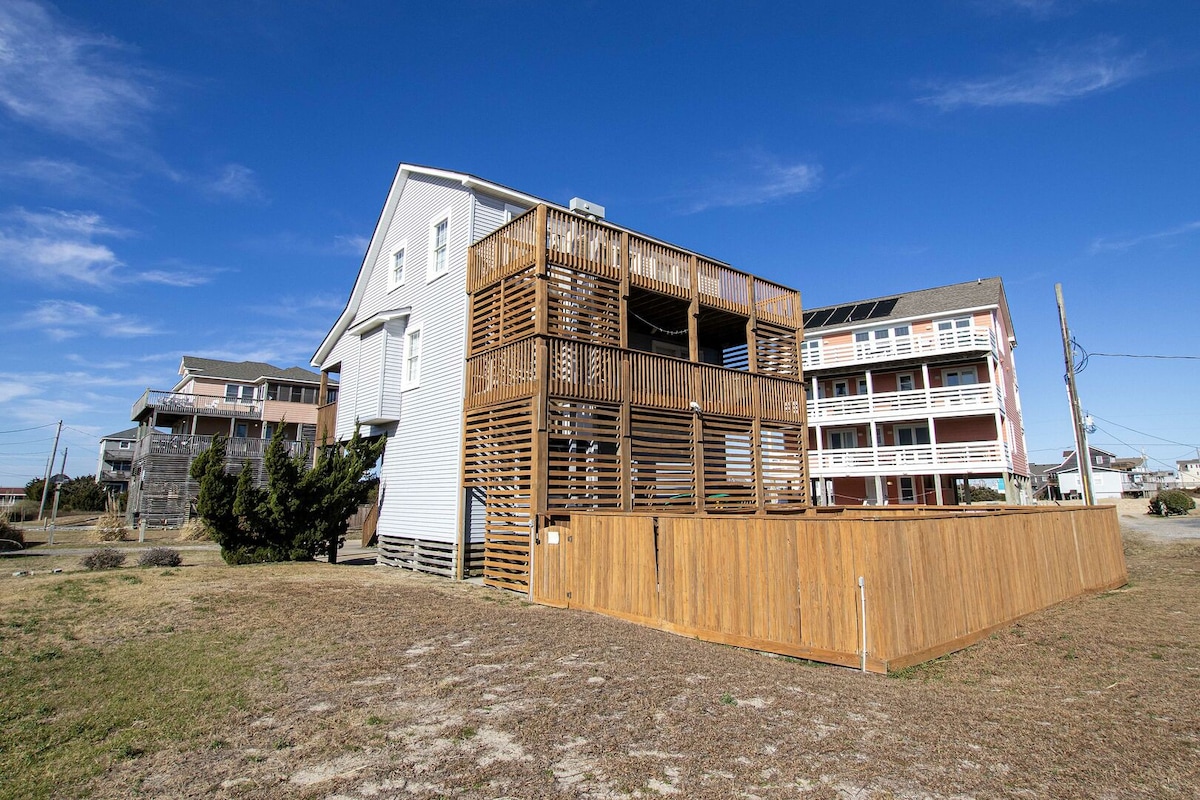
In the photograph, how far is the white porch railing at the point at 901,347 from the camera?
29.1 metres

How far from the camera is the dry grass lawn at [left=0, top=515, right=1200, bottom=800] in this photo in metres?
4.04

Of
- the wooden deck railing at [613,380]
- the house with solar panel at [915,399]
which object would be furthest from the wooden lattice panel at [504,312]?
the house with solar panel at [915,399]

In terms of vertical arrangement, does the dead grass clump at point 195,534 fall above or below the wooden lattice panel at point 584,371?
below

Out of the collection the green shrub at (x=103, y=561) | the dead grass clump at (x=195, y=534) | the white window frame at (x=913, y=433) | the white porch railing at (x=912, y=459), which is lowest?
the green shrub at (x=103, y=561)

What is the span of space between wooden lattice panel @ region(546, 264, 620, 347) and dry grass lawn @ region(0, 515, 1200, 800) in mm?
6432

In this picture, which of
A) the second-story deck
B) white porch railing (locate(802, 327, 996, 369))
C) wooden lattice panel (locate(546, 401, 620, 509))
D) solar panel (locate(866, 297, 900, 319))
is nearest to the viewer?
wooden lattice panel (locate(546, 401, 620, 509))

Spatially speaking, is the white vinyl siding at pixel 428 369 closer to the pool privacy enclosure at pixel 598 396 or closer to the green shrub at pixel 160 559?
the pool privacy enclosure at pixel 598 396

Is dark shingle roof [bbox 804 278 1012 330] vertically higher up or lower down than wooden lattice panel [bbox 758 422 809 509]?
higher up

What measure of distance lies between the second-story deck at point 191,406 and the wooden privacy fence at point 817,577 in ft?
116

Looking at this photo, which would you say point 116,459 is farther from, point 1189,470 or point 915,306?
point 1189,470

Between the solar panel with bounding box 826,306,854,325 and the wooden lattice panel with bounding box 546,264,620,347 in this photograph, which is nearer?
the wooden lattice panel with bounding box 546,264,620,347

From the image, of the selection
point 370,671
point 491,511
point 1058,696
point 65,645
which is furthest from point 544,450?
point 1058,696

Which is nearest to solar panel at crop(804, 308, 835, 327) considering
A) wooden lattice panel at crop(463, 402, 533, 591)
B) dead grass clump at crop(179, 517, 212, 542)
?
wooden lattice panel at crop(463, 402, 533, 591)

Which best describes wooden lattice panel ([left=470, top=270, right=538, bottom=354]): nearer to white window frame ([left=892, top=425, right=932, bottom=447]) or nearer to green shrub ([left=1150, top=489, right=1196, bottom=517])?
white window frame ([left=892, top=425, right=932, bottom=447])
